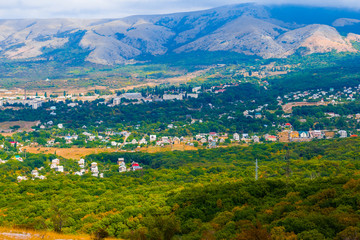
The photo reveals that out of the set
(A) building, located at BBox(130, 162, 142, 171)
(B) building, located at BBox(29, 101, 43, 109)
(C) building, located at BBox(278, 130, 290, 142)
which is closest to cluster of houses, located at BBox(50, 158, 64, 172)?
(A) building, located at BBox(130, 162, 142, 171)

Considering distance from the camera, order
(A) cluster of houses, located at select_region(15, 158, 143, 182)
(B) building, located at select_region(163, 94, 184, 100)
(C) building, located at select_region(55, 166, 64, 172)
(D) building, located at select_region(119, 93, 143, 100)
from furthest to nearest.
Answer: (D) building, located at select_region(119, 93, 143, 100) → (B) building, located at select_region(163, 94, 184, 100) → (C) building, located at select_region(55, 166, 64, 172) → (A) cluster of houses, located at select_region(15, 158, 143, 182)

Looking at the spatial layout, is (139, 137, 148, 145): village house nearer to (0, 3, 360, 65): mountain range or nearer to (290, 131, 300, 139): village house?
(290, 131, 300, 139): village house

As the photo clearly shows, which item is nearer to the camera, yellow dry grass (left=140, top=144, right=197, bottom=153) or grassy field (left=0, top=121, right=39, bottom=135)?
yellow dry grass (left=140, top=144, right=197, bottom=153)

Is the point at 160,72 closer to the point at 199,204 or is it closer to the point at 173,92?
the point at 173,92

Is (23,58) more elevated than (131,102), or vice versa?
(23,58)

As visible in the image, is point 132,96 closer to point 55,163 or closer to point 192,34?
point 55,163

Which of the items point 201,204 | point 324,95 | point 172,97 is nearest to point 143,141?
point 172,97

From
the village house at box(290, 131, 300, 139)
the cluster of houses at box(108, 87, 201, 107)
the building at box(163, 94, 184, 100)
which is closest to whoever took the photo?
the village house at box(290, 131, 300, 139)

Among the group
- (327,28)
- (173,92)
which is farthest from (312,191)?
(327,28)
